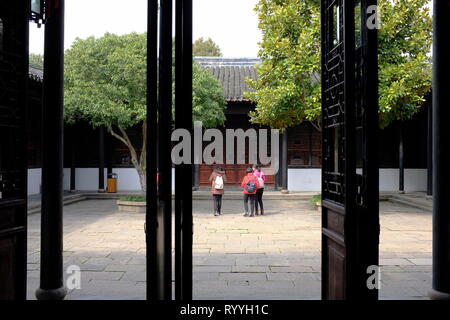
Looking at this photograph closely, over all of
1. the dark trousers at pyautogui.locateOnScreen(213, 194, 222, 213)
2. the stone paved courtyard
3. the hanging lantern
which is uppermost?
the hanging lantern

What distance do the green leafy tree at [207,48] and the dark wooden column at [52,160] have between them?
1387 inches

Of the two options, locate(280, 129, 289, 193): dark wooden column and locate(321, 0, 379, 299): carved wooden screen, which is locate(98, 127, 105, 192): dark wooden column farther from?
locate(321, 0, 379, 299): carved wooden screen

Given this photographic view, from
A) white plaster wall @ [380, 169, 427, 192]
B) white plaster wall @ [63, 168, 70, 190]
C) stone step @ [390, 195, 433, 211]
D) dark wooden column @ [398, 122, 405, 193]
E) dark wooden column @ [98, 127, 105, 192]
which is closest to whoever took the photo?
stone step @ [390, 195, 433, 211]

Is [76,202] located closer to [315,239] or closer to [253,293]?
[315,239]

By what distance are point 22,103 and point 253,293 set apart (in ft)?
9.42

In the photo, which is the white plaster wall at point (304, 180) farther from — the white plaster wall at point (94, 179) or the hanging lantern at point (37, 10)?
the hanging lantern at point (37, 10)

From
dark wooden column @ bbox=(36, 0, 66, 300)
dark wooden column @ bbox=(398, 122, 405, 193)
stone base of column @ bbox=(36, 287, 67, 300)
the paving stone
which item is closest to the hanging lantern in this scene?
dark wooden column @ bbox=(36, 0, 66, 300)

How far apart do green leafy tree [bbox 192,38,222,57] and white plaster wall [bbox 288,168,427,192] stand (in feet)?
80.7

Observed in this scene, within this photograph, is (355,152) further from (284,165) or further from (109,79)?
(284,165)

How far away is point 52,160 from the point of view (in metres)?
4.09

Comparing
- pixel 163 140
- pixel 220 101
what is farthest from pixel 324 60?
pixel 220 101

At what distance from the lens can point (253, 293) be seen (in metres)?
4.60
